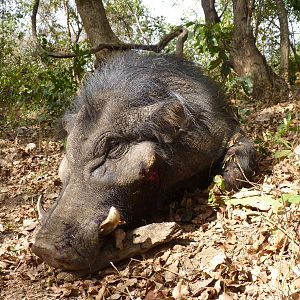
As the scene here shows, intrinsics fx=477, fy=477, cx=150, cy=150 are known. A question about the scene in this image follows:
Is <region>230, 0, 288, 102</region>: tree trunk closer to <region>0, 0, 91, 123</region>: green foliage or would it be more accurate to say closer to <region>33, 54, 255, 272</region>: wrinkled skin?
<region>0, 0, 91, 123</region>: green foliage

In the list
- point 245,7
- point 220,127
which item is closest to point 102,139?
point 220,127

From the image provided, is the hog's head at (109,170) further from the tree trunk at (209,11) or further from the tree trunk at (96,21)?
the tree trunk at (209,11)

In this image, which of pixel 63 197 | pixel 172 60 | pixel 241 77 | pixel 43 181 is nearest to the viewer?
pixel 63 197

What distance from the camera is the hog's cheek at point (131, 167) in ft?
11.0

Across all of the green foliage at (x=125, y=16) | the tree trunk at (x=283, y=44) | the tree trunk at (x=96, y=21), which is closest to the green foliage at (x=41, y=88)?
the tree trunk at (x=96, y=21)

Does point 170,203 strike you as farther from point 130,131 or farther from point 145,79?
point 145,79

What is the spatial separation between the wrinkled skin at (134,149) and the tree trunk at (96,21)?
3.46m

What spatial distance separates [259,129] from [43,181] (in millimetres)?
2584

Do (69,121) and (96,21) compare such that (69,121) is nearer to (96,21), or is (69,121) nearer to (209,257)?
(209,257)

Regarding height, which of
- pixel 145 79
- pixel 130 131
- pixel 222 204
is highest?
pixel 145 79

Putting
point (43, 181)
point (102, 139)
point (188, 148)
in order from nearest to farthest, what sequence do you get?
point (102, 139), point (188, 148), point (43, 181)

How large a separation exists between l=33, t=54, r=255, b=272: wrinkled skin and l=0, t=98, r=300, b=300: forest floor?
0.59 feet

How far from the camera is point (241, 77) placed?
287 inches

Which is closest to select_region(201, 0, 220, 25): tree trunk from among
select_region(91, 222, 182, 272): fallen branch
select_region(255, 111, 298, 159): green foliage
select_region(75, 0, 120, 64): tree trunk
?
select_region(75, 0, 120, 64): tree trunk
